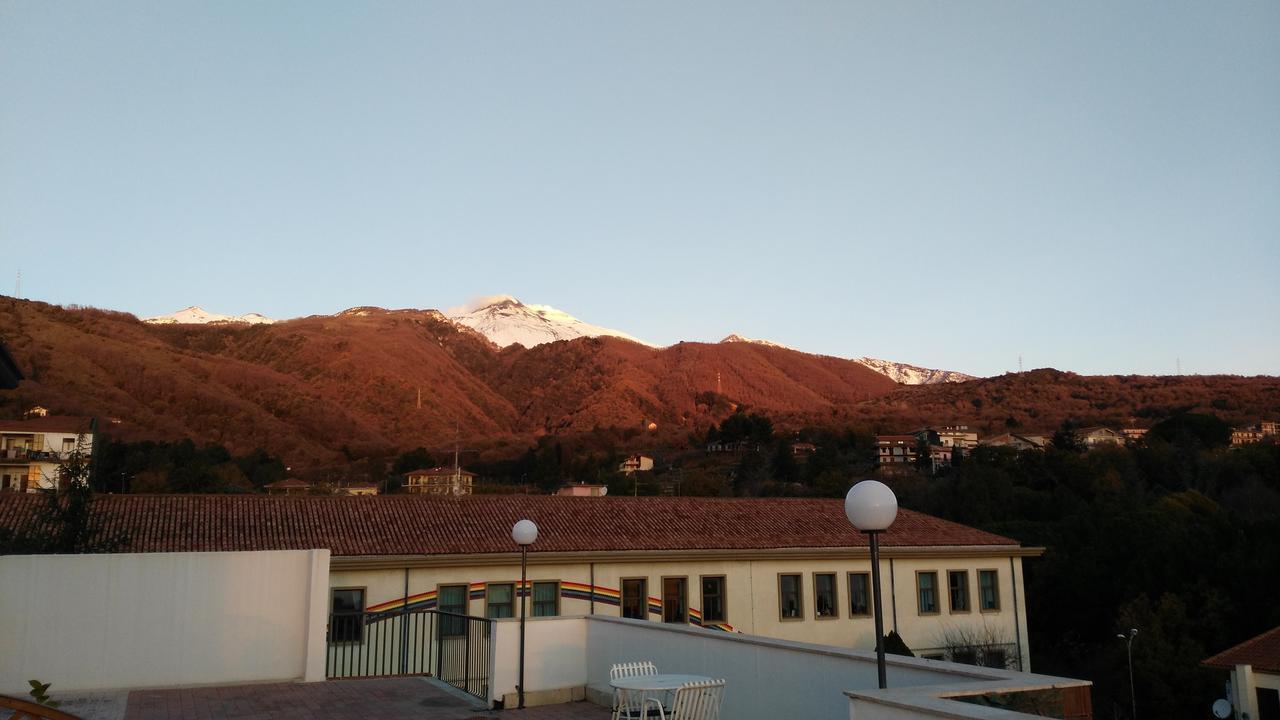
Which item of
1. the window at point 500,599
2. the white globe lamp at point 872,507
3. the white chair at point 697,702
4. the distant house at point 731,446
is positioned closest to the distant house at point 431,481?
the distant house at point 731,446

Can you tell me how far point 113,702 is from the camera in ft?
31.8

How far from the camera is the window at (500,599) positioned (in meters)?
21.2

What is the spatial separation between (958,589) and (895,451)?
6952 cm

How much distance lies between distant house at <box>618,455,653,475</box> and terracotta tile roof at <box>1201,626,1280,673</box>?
68052 millimetres

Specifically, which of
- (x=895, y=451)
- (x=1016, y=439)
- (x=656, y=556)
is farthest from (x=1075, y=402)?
(x=656, y=556)

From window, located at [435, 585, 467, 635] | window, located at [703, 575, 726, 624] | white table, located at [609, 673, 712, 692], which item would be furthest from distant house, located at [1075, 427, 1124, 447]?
white table, located at [609, 673, 712, 692]

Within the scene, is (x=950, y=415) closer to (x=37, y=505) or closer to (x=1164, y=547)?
(x=1164, y=547)

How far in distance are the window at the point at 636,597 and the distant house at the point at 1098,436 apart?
70.2 meters

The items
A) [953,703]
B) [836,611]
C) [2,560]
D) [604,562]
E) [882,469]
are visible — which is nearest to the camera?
[953,703]

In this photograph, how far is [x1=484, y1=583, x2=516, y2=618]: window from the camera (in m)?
21.2

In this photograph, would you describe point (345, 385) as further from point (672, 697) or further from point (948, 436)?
point (672, 697)

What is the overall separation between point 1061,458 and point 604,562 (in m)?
49.6

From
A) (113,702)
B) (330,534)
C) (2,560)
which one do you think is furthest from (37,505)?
(113,702)

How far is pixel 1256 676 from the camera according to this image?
1100 inches
